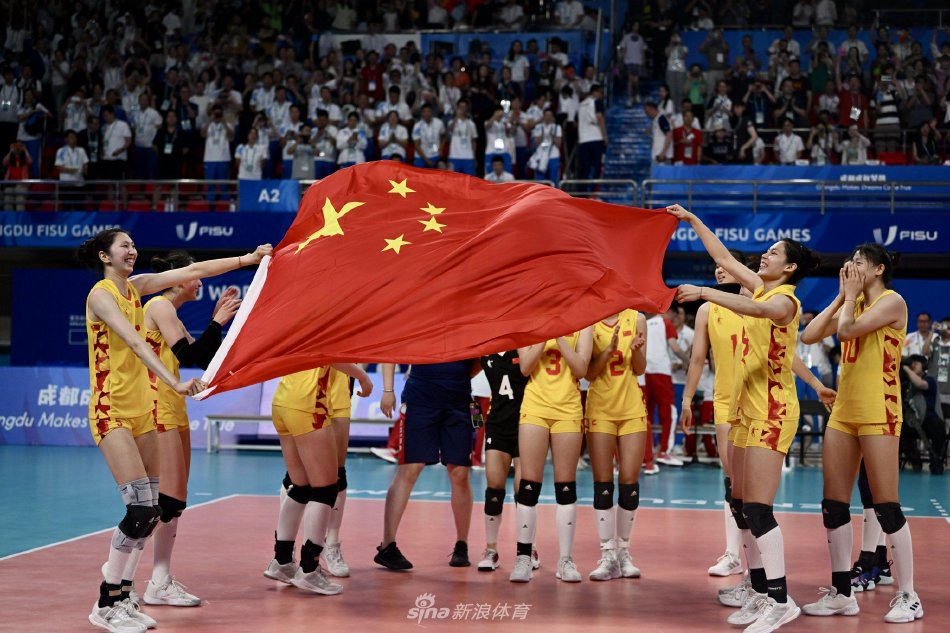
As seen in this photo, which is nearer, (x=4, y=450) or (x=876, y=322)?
(x=876, y=322)

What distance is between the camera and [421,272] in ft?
24.7

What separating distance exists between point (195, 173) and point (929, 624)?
18.8 metres

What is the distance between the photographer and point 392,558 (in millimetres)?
8969

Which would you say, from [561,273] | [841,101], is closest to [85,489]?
[561,273]

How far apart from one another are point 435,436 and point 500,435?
1.67 feet

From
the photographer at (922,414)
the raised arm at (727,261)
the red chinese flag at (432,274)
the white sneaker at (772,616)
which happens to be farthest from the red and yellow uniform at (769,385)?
the photographer at (922,414)

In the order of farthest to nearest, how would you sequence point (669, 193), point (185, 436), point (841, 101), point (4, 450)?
point (841, 101)
point (669, 193)
point (4, 450)
point (185, 436)

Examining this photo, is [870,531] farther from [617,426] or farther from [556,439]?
[556,439]

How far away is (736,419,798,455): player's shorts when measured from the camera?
23.7 feet

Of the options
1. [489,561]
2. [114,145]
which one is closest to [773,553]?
[489,561]

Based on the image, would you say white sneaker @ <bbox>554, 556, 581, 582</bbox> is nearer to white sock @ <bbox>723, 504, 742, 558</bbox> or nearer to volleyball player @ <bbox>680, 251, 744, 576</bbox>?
volleyball player @ <bbox>680, 251, 744, 576</bbox>

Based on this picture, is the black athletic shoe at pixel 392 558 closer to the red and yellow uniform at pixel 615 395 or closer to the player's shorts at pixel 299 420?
the player's shorts at pixel 299 420

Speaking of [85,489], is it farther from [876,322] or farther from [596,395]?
[876,322]

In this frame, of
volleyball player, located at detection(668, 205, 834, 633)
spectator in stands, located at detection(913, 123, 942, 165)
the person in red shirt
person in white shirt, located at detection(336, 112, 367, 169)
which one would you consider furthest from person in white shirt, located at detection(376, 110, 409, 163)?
volleyball player, located at detection(668, 205, 834, 633)
